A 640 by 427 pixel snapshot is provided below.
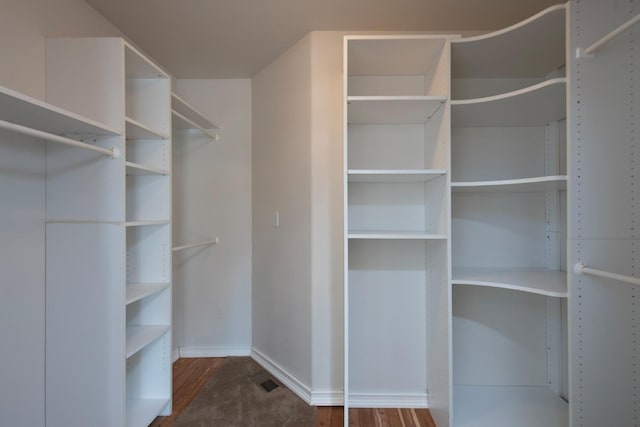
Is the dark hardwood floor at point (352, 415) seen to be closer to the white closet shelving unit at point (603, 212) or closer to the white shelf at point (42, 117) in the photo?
the white closet shelving unit at point (603, 212)

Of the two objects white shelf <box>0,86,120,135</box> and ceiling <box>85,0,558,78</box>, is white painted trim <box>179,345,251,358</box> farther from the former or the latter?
ceiling <box>85,0,558,78</box>

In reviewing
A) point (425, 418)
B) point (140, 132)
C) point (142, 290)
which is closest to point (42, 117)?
point (140, 132)

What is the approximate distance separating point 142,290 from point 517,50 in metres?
2.49

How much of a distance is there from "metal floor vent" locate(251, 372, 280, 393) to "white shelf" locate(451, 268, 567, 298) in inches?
59.7

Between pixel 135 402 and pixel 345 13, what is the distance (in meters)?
2.74

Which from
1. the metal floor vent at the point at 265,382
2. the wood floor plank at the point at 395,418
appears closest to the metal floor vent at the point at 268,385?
the metal floor vent at the point at 265,382

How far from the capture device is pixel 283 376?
2.14 meters

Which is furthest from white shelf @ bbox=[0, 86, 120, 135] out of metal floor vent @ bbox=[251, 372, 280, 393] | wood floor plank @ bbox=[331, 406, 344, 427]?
wood floor plank @ bbox=[331, 406, 344, 427]

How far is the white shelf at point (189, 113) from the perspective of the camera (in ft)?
6.51

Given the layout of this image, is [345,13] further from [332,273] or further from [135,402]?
[135,402]

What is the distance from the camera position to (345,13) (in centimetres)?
173

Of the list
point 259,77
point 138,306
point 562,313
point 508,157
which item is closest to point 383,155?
point 508,157

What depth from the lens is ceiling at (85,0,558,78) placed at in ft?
5.41

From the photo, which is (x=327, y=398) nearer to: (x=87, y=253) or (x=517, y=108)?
(x=87, y=253)
